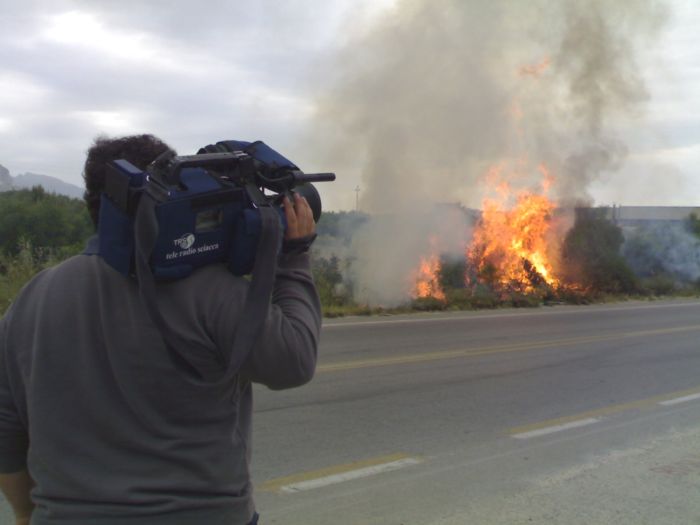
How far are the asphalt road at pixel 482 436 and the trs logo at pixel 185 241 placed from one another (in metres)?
3.24

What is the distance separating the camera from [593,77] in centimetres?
2341

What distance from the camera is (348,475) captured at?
538 cm

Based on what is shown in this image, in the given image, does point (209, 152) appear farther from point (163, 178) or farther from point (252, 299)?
point (252, 299)

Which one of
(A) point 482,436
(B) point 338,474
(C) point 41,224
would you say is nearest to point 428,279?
(C) point 41,224

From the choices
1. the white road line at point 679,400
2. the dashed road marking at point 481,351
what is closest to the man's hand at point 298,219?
the white road line at point 679,400

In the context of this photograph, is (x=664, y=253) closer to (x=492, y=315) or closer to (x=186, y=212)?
(x=492, y=315)

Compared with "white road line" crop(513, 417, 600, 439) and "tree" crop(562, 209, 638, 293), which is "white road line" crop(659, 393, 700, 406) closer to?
"white road line" crop(513, 417, 600, 439)

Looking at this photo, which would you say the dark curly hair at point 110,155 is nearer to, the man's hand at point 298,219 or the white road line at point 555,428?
the man's hand at point 298,219

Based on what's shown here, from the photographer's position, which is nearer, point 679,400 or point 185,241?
point 185,241

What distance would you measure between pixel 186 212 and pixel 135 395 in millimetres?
413

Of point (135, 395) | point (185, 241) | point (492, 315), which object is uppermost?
point (185, 241)

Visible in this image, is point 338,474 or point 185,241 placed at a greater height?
point 185,241

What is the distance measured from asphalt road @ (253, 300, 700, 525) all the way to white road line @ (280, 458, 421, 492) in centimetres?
1

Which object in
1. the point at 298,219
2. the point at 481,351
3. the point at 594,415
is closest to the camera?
the point at 298,219
